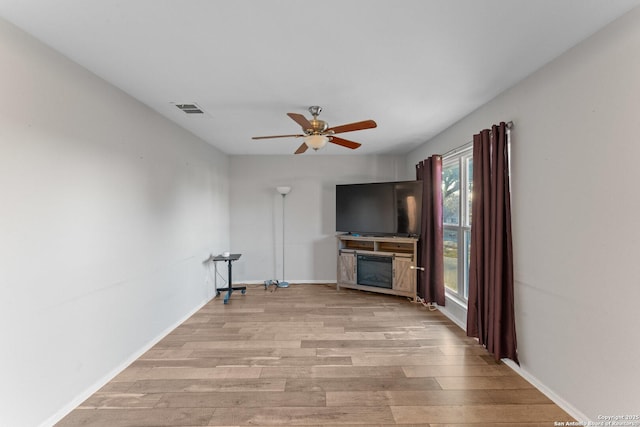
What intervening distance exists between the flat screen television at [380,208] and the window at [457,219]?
1.36 ft

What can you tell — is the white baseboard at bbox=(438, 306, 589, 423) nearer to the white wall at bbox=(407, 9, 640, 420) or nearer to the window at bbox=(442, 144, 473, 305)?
the white wall at bbox=(407, 9, 640, 420)

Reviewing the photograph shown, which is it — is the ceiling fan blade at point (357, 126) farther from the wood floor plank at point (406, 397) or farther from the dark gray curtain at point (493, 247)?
the wood floor plank at point (406, 397)

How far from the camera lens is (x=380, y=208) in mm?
4406

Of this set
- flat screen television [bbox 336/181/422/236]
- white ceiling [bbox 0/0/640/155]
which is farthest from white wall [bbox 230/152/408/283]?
white ceiling [bbox 0/0/640/155]

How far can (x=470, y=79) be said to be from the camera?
2152 millimetres

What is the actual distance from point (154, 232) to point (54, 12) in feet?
6.16

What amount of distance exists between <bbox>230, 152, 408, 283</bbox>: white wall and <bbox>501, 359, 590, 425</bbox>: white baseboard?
315 centimetres

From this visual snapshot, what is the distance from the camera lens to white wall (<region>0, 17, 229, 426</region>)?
151 centimetres

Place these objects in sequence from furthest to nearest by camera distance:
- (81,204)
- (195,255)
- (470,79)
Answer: (195,255) → (470,79) → (81,204)

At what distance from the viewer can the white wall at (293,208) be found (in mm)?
5031

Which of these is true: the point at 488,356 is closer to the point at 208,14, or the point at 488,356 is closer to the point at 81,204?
the point at 208,14

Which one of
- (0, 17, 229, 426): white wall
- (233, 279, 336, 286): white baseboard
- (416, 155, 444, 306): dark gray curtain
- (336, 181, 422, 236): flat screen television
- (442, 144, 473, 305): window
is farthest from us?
(233, 279, 336, 286): white baseboard

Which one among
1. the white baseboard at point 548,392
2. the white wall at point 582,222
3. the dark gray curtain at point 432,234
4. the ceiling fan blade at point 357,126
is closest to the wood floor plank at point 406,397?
the white baseboard at point 548,392

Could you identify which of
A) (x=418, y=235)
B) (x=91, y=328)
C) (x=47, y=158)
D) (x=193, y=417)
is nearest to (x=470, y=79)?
(x=418, y=235)
